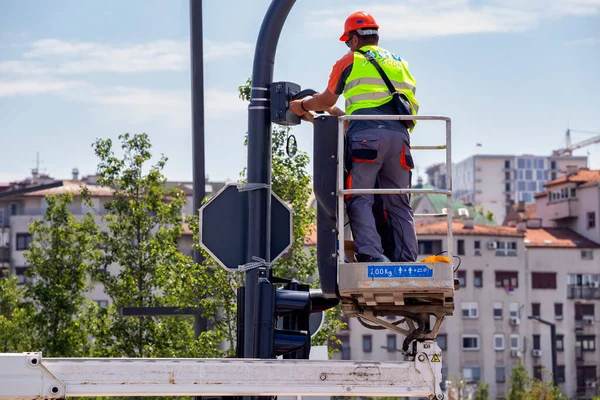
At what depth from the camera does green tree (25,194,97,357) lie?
30734mm

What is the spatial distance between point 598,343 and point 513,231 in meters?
10.3

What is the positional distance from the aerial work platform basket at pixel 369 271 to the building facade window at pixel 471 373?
251 ft

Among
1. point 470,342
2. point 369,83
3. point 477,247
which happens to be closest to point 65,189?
point 477,247

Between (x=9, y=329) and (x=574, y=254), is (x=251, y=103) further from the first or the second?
(x=574, y=254)

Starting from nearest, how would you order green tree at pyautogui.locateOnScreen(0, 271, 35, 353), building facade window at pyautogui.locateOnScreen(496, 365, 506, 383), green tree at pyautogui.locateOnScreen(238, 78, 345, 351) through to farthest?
green tree at pyautogui.locateOnScreen(238, 78, 345, 351) → green tree at pyautogui.locateOnScreen(0, 271, 35, 353) → building facade window at pyautogui.locateOnScreen(496, 365, 506, 383)

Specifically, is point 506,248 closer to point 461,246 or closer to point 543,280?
point 461,246

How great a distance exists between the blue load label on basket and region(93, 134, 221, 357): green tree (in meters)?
11.7

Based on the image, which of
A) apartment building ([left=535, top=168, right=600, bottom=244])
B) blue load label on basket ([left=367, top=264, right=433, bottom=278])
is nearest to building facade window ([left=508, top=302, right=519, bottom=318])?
apartment building ([left=535, top=168, right=600, bottom=244])

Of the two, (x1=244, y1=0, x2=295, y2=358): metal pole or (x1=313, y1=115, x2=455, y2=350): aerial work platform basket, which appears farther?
(x1=244, y1=0, x2=295, y2=358): metal pole

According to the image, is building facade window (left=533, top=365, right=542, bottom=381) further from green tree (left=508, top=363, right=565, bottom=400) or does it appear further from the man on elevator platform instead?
the man on elevator platform

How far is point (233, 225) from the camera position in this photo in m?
7.61

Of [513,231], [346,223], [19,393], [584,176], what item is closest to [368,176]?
[346,223]

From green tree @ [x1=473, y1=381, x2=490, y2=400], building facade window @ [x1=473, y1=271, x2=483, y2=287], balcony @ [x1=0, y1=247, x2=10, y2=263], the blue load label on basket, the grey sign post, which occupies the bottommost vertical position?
green tree @ [x1=473, y1=381, x2=490, y2=400]

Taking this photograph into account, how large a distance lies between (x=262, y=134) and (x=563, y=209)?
86.1 metres
